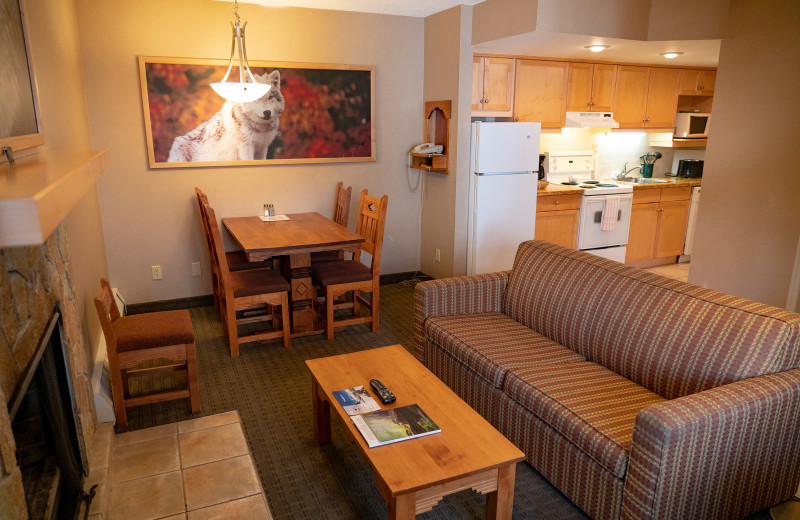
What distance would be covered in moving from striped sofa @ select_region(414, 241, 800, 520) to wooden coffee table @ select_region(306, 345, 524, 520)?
35 cm

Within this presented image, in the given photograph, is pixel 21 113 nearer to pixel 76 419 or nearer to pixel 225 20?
pixel 76 419

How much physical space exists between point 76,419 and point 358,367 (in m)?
1.12

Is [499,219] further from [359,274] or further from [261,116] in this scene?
[261,116]

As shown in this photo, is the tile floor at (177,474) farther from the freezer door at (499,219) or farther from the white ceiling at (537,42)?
the white ceiling at (537,42)

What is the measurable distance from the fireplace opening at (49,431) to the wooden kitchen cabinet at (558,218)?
401cm

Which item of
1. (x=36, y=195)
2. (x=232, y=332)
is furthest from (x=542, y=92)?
(x=36, y=195)

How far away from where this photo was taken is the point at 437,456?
5.79 ft

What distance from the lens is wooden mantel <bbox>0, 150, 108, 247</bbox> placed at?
90cm

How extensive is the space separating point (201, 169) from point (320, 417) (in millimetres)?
2538

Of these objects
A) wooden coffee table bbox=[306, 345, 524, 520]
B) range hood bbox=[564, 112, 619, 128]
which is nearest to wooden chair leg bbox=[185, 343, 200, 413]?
wooden coffee table bbox=[306, 345, 524, 520]

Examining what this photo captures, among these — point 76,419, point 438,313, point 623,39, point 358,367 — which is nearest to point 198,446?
point 76,419

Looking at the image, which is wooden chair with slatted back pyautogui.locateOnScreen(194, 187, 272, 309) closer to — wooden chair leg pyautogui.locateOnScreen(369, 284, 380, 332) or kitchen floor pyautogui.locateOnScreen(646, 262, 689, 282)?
wooden chair leg pyautogui.locateOnScreen(369, 284, 380, 332)

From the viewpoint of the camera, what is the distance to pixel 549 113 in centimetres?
499

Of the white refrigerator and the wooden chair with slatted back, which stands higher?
the white refrigerator
